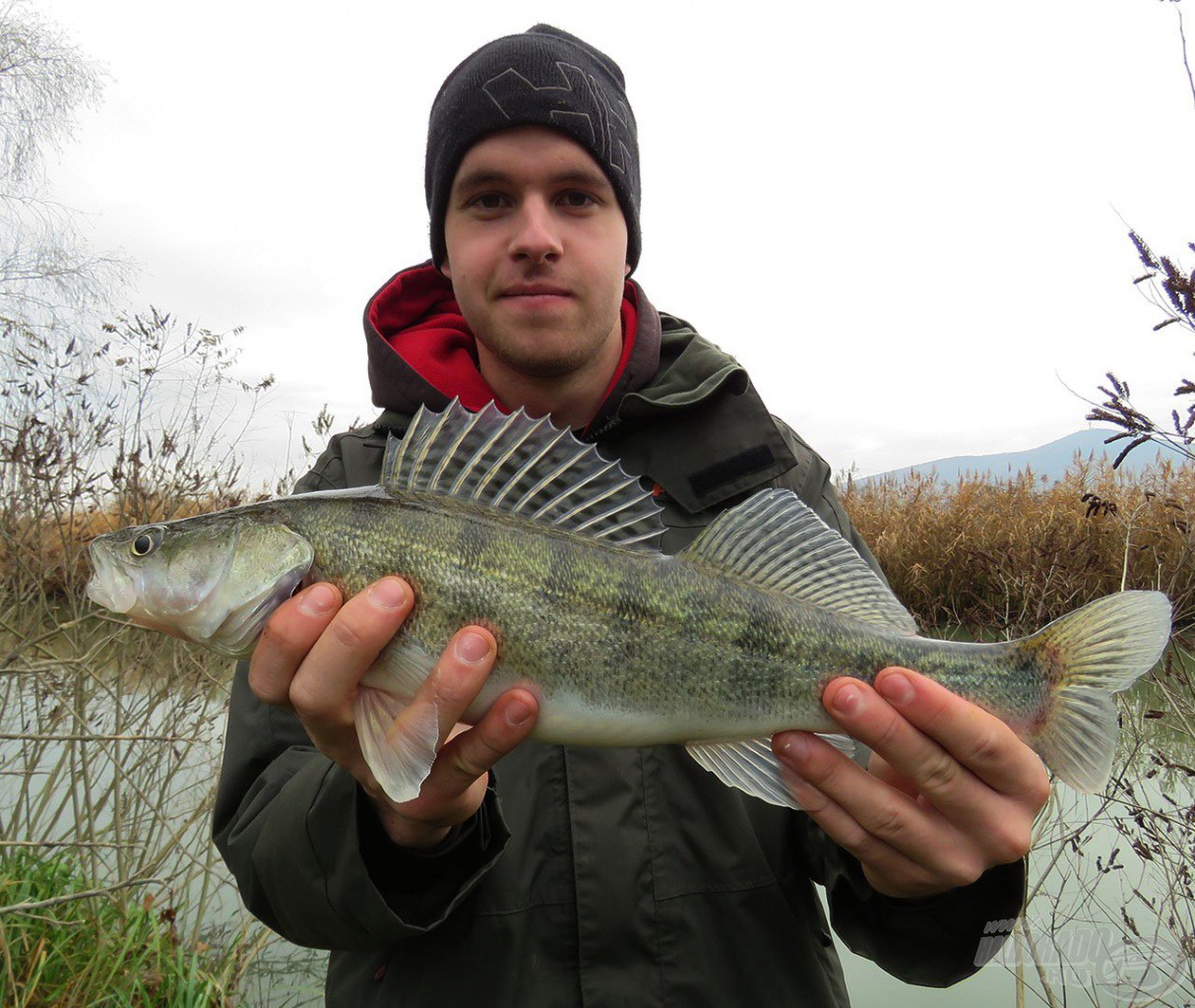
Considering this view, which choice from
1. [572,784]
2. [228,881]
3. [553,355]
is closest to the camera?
[572,784]

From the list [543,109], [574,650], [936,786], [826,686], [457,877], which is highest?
[543,109]

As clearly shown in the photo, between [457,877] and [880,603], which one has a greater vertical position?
[880,603]

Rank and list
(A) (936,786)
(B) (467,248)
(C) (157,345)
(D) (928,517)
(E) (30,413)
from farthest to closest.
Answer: (D) (928,517) < (C) (157,345) < (E) (30,413) < (B) (467,248) < (A) (936,786)

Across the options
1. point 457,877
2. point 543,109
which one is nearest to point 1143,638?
point 457,877

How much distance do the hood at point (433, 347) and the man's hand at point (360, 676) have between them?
1.19m

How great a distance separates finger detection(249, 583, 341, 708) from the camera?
70.4 inches

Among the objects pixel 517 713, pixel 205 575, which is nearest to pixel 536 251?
pixel 205 575

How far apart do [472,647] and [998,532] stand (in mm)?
7492

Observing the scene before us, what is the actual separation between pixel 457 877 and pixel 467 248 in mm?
2006

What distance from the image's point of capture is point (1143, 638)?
5.95 feet

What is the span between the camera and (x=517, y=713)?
174 cm

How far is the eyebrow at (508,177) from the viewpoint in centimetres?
280

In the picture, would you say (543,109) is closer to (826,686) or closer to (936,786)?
(826,686)

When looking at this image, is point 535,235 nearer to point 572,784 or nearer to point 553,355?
point 553,355
